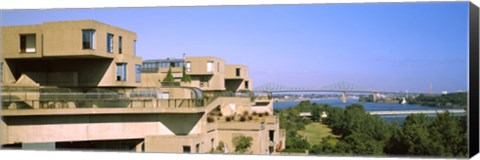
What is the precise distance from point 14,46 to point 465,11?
11.6 metres

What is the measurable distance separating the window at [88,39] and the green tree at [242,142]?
469 cm

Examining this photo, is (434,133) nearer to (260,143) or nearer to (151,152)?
(260,143)

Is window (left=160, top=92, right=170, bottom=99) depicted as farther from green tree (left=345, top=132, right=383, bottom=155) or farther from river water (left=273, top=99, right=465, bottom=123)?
green tree (left=345, top=132, right=383, bottom=155)

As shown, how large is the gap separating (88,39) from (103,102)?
1.76m

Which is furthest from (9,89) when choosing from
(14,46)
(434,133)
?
(434,133)

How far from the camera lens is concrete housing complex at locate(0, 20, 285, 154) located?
14.3 metres

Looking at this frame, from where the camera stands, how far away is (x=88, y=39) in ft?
47.8

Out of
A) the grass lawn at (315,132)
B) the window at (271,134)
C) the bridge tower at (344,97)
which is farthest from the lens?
the window at (271,134)

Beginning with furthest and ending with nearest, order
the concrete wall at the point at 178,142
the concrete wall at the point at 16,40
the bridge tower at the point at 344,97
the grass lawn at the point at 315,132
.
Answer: the concrete wall at the point at 16,40
the concrete wall at the point at 178,142
the grass lawn at the point at 315,132
the bridge tower at the point at 344,97

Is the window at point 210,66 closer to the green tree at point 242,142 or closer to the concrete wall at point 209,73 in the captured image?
the concrete wall at point 209,73

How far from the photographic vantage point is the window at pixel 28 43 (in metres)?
14.9

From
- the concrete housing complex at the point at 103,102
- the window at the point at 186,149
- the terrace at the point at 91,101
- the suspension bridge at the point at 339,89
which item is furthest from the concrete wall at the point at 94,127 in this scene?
the suspension bridge at the point at 339,89

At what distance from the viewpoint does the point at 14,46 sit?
14836mm

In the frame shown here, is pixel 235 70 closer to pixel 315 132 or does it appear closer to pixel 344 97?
pixel 315 132
